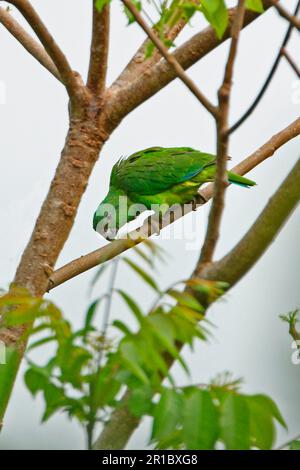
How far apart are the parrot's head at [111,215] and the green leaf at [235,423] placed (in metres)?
2.74

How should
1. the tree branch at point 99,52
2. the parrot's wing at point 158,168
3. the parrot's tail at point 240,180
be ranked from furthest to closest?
the parrot's wing at point 158,168
the parrot's tail at point 240,180
the tree branch at point 99,52

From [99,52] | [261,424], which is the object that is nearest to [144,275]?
[261,424]

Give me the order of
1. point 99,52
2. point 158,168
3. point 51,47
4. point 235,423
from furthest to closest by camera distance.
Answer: point 158,168 < point 99,52 < point 51,47 < point 235,423

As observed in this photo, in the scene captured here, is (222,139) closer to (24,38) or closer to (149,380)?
(149,380)

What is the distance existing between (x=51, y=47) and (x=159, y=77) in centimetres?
32

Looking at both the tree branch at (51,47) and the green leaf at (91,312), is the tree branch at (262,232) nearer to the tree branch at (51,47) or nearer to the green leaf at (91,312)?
the green leaf at (91,312)

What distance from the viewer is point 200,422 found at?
135 cm

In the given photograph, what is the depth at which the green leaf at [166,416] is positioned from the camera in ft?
4.45

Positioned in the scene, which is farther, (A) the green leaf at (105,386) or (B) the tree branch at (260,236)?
(B) the tree branch at (260,236)

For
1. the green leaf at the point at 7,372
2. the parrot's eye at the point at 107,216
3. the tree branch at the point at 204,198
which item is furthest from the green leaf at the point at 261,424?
the parrot's eye at the point at 107,216

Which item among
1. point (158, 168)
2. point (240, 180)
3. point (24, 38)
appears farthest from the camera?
point (158, 168)

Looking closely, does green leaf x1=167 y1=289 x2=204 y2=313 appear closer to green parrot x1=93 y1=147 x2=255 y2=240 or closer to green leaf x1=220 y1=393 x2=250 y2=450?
green leaf x1=220 y1=393 x2=250 y2=450

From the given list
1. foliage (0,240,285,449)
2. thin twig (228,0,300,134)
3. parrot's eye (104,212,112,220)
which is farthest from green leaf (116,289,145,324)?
parrot's eye (104,212,112,220)
